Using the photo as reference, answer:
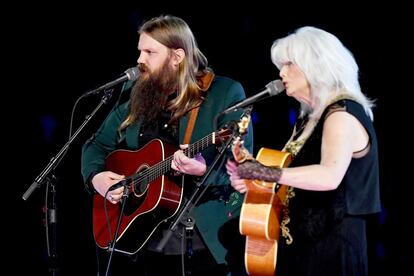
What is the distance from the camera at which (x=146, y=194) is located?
3773 mm

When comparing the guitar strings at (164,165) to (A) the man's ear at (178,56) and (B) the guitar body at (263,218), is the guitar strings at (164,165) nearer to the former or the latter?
(B) the guitar body at (263,218)

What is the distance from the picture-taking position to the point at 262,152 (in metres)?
3.12

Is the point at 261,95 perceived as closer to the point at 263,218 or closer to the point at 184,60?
the point at 263,218

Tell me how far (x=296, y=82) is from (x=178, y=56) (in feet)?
3.62

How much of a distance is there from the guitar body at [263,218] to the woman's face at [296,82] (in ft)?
0.96

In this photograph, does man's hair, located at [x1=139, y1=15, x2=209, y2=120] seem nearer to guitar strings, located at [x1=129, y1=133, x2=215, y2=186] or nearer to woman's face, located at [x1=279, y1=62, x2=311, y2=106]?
guitar strings, located at [x1=129, y1=133, x2=215, y2=186]

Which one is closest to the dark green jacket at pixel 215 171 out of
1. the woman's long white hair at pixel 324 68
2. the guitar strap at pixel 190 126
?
the guitar strap at pixel 190 126

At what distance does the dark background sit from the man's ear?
85cm

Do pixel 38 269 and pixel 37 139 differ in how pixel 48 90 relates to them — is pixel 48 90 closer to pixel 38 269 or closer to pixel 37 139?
pixel 37 139

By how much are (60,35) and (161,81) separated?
1.82 meters

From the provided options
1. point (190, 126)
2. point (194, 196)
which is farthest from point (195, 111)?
point (194, 196)

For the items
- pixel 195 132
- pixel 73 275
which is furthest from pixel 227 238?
pixel 73 275

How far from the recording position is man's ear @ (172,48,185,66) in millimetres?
3928

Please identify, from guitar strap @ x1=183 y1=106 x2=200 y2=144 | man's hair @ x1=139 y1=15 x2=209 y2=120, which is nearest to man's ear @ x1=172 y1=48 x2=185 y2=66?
man's hair @ x1=139 y1=15 x2=209 y2=120
